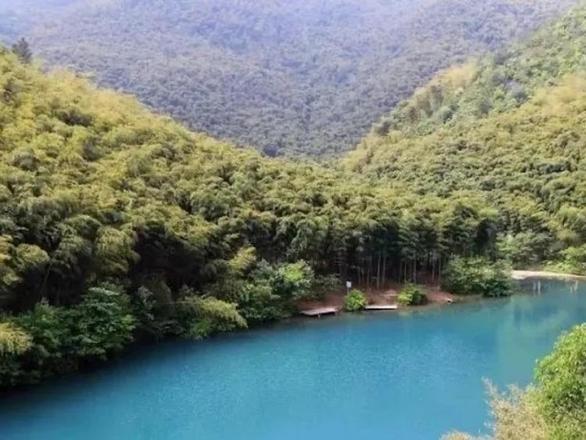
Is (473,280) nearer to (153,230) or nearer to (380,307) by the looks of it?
(380,307)

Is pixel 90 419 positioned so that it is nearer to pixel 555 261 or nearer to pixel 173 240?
pixel 173 240

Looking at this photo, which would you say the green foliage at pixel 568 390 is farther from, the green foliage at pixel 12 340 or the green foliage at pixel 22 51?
the green foliage at pixel 22 51

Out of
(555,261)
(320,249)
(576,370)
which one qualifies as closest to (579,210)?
(555,261)

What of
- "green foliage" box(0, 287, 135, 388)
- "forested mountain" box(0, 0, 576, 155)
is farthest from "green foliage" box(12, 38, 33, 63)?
"forested mountain" box(0, 0, 576, 155)

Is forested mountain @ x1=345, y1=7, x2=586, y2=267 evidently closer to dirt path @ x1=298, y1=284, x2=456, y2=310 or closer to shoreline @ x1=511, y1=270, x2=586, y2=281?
shoreline @ x1=511, y1=270, x2=586, y2=281

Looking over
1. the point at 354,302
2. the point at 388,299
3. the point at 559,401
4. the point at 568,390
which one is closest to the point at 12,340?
the point at 559,401

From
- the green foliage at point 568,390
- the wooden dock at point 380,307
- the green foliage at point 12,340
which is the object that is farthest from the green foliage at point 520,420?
the wooden dock at point 380,307

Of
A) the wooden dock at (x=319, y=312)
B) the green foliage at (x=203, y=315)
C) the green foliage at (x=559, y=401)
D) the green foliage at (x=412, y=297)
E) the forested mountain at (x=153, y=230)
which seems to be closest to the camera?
the green foliage at (x=559, y=401)
